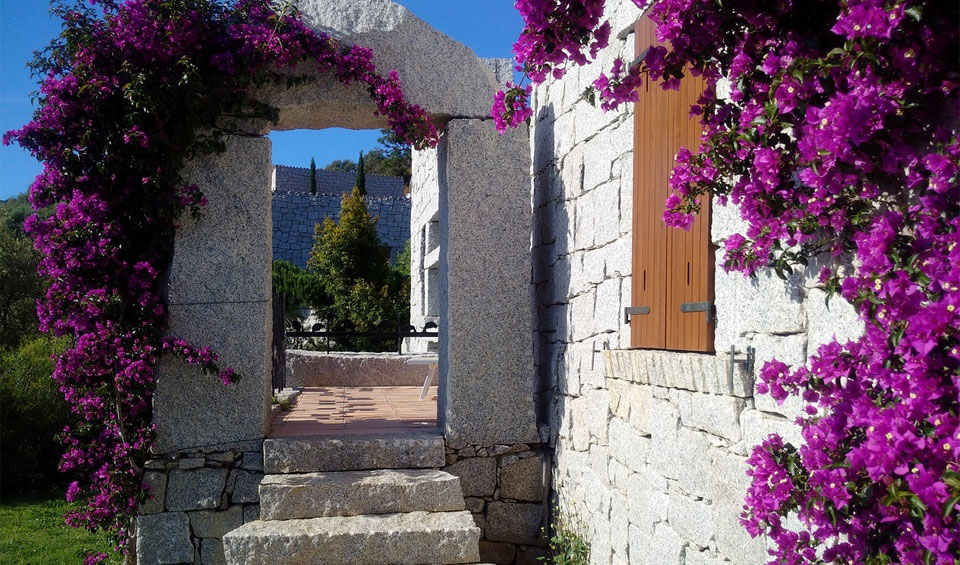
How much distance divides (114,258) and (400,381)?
15.4 ft

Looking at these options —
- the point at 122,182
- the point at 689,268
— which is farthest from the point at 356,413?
the point at 689,268

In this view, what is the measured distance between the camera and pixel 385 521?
159 inches

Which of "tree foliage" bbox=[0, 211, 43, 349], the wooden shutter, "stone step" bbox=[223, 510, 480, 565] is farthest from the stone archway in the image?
"tree foliage" bbox=[0, 211, 43, 349]

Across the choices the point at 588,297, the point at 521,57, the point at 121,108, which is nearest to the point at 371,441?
the point at 588,297

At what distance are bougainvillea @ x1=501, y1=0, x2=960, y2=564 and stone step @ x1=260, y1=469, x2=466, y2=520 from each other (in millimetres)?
2494

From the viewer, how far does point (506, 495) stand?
4746mm

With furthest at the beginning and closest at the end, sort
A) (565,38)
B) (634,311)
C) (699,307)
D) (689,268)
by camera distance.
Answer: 1. (634,311)
2. (689,268)
3. (699,307)
4. (565,38)

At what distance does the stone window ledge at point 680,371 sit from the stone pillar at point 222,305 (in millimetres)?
2152

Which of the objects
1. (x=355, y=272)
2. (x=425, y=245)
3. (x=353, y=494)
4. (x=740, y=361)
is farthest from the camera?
(x=355, y=272)

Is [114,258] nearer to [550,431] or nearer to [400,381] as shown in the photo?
[550,431]

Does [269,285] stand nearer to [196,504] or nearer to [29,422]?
[196,504]

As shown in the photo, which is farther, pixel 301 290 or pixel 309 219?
pixel 309 219

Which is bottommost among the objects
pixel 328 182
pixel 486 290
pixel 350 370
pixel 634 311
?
pixel 350 370

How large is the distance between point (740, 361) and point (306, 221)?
2299 cm
